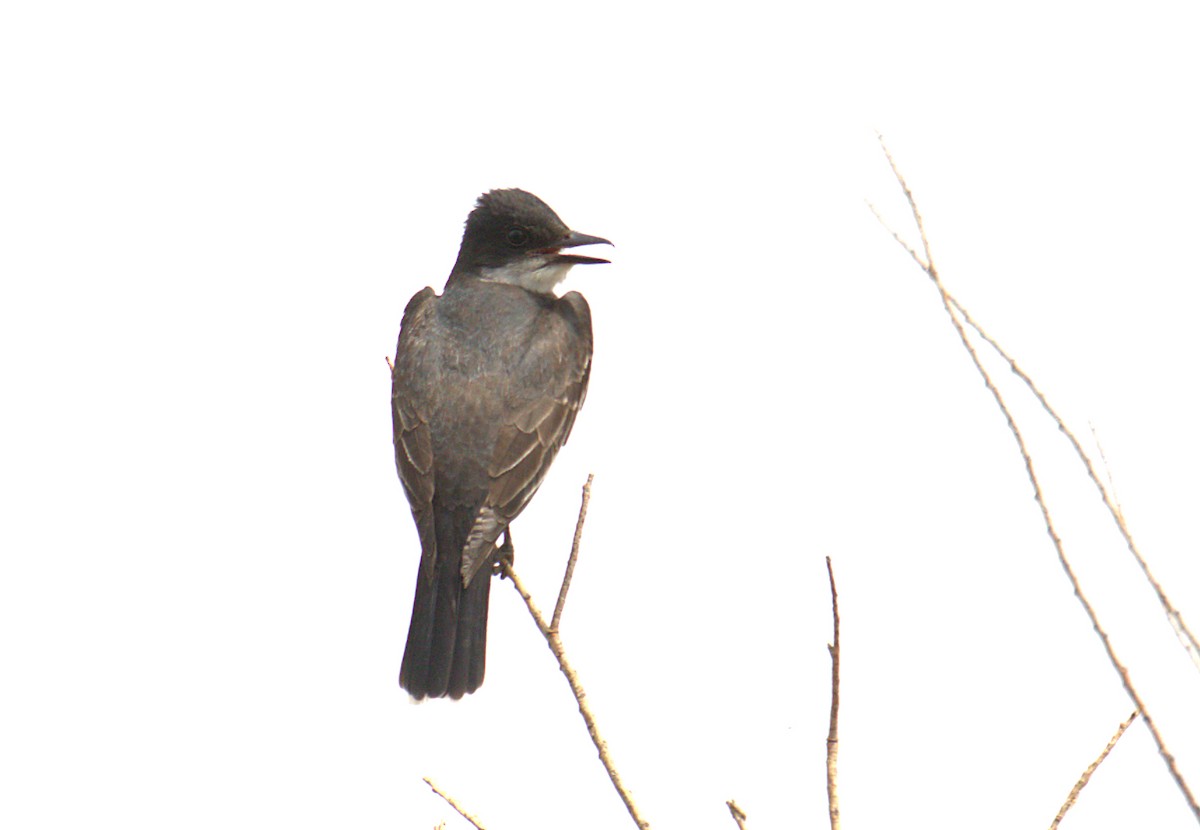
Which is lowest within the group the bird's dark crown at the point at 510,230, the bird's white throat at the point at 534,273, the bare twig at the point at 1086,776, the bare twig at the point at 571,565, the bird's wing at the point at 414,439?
the bare twig at the point at 1086,776

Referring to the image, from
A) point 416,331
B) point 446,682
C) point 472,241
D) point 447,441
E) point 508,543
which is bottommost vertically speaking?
point 446,682

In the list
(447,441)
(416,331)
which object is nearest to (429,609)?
(447,441)

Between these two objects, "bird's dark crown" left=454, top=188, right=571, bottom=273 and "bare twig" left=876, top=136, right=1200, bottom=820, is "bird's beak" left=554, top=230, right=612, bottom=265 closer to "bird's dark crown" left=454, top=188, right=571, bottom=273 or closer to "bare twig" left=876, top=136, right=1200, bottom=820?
"bird's dark crown" left=454, top=188, right=571, bottom=273

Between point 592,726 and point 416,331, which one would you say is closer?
point 592,726

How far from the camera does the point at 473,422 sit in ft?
23.5

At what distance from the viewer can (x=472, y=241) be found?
28.3ft

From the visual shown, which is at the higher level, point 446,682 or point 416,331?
point 416,331

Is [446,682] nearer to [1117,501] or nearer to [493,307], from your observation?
[493,307]

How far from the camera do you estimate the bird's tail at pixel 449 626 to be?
6.91 m

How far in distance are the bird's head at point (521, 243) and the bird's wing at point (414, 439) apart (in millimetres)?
853

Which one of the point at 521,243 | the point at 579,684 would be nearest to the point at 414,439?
the point at 521,243

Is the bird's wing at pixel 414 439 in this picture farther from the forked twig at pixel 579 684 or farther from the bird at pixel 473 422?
the forked twig at pixel 579 684

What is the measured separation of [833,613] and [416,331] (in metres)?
4.32

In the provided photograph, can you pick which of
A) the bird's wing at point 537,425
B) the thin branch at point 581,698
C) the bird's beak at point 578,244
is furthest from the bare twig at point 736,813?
the bird's beak at point 578,244
